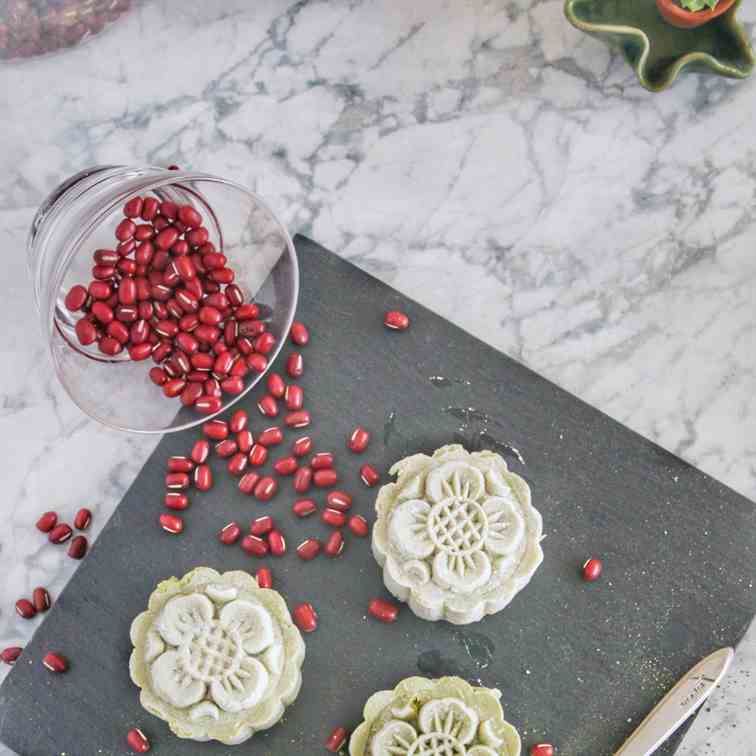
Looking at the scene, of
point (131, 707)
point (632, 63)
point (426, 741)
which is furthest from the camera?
point (632, 63)

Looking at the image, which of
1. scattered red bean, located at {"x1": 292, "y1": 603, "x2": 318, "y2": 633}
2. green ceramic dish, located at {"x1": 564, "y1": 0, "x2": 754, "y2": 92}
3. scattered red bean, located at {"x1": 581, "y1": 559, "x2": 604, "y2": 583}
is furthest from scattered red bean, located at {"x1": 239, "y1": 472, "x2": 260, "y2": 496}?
green ceramic dish, located at {"x1": 564, "y1": 0, "x2": 754, "y2": 92}

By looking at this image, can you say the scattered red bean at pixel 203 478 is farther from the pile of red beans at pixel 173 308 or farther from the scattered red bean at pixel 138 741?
the scattered red bean at pixel 138 741

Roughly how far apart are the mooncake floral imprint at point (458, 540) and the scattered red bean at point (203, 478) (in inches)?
12.6

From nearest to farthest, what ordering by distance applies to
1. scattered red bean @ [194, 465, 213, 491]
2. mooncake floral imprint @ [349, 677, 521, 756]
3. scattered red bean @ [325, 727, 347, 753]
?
mooncake floral imprint @ [349, 677, 521, 756] → scattered red bean @ [325, 727, 347, 753] → scattered red bean @ [194, 465, 213, 491]

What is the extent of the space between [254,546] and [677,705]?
2.58ft

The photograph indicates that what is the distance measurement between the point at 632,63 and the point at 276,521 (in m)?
1.08

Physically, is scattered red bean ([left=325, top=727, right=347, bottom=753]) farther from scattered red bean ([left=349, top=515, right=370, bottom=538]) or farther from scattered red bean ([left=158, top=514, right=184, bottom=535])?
scattered red bean ([left=158, top=514, right=184, bottom=535])

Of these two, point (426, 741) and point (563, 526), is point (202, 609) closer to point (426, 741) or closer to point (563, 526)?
point (426, 741)

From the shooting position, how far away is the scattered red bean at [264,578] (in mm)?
1979

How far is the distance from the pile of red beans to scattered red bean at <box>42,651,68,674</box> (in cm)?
50

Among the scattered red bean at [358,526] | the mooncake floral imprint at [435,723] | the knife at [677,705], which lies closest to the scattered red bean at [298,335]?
the scattered red bean at [358,526]

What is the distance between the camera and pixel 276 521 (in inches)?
80.0

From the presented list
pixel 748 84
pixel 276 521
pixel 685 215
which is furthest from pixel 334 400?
pixel 748 84

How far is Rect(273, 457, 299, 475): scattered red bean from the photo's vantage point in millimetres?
2031
